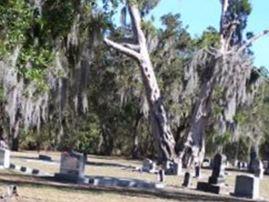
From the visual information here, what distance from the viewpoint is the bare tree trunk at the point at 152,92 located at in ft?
115

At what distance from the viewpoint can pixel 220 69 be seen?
36.2m

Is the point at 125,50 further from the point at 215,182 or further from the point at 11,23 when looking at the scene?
the point at 11,23

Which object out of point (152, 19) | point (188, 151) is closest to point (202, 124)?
point (188, 151)

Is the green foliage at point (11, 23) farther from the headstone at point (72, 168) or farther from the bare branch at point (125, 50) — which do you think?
the bare branch at point (125, 50)

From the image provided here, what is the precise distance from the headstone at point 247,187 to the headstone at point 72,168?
205 inches

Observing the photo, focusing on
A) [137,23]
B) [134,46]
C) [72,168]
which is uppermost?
[137,23]

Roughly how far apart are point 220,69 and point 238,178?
13.2 m

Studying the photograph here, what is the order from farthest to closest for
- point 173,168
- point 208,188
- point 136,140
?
point 136,140, point 173,168, point 208,188

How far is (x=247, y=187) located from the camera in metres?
23.2

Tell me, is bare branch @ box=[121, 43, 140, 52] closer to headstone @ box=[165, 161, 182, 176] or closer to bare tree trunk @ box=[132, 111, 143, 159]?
headstone @ box=[165, 161, 182, 176]

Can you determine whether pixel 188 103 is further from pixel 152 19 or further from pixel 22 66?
pixel 22 66

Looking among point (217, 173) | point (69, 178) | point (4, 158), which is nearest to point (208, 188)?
point (217, 173)

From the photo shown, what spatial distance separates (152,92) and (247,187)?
13175 mm

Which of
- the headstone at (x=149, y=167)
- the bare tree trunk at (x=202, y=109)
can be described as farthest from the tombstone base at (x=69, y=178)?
the bare tree trunk at (x=202, y=109)
